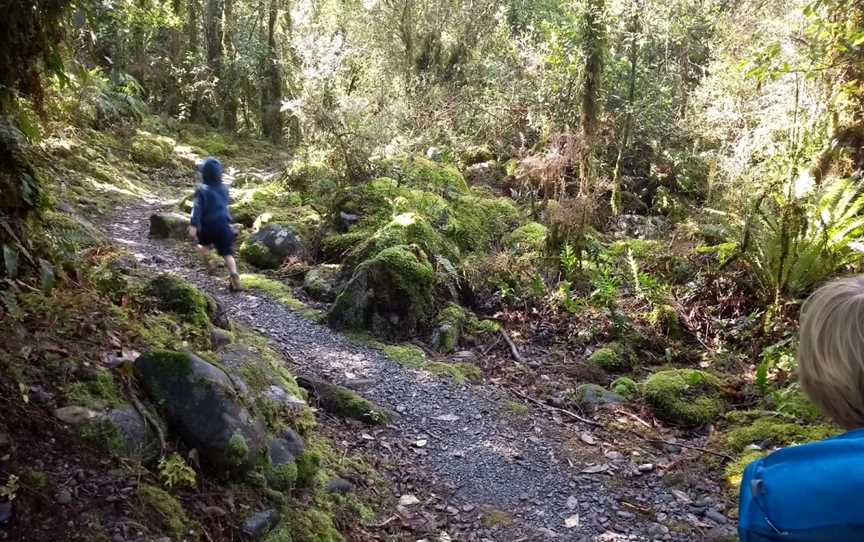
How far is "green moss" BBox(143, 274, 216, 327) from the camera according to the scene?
475 cm

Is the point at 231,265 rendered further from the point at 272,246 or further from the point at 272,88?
the point at 272,88

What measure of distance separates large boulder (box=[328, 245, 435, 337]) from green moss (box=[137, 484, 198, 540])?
4670 mm

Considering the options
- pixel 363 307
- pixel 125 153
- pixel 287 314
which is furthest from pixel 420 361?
pixel 125 153

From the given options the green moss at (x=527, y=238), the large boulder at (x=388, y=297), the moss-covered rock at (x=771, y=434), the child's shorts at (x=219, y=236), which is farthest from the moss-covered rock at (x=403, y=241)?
the moss-covered rock at (x=771, y=434)

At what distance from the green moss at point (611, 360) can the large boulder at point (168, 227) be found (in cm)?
680

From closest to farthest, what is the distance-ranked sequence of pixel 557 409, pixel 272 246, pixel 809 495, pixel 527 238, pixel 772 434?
pixel 809 495 < pixel 772 434 < pixel 557 409 < pixel 272 246 < pixel 527 238

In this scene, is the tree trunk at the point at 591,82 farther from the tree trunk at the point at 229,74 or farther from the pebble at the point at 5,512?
the tree trunk at the point at 229,74

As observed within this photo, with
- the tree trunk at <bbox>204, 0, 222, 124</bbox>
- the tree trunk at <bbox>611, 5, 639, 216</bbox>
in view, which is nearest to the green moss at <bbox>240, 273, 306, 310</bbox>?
the tree trunk at <bbox>611, 5, 639, 216</bbox>

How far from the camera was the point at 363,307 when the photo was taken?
24.7 feet

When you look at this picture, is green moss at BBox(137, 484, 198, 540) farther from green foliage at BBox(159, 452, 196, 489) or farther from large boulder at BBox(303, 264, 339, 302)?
large boulder at BBox(303, 264, 339, 302)

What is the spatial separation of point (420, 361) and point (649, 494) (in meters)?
2.87

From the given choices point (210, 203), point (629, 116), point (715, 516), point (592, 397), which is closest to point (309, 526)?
point (715, 516)

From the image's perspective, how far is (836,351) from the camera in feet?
5.24

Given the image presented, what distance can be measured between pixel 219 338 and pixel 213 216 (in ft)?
11.6
